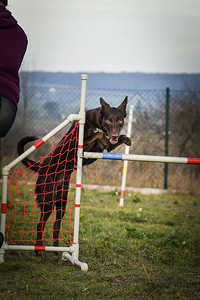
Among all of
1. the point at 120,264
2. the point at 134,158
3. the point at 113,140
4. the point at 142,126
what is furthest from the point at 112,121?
the point at 142,126

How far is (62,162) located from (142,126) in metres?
7.31

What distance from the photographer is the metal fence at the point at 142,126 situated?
10570mm

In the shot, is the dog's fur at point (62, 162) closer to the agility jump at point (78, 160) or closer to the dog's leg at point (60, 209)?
the dog's leg at point (60, 209)

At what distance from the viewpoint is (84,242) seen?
505cm

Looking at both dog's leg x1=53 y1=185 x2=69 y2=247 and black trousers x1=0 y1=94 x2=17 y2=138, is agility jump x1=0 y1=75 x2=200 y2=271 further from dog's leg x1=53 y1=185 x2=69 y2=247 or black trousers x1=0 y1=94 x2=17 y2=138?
black trousers x1=0 y1=94 x2=17 y2=138

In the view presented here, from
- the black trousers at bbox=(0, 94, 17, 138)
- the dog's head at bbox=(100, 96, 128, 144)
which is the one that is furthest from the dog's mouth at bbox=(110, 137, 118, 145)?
the black trousers at bbox=(0, 94, 17, 138)

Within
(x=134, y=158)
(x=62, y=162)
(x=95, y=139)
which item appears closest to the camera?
(x=134, y=158)

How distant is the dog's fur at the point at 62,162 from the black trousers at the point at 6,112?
37.3 inches

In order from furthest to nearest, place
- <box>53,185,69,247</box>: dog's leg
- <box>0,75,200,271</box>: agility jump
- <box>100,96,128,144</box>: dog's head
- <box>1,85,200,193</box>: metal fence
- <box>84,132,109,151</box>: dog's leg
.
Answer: <box>1,85,200,193</box>: metal fence
<box>53,185,69,247</box>: dog's leg
<box>84,132,109,151</box>: dog's leg
<box>100,96,128,144</box>: dog's head
<box>0,75,200,271</box>: agility jump

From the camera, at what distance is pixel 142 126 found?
1166 cm

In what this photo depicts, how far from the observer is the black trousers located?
131 inches

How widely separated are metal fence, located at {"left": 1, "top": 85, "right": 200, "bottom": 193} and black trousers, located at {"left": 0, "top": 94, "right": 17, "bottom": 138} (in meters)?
7.04

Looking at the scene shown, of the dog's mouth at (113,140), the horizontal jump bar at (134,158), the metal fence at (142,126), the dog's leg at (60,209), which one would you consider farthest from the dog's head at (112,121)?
the metal fence at (142,126)

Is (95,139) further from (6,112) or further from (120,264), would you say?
(120,264)
